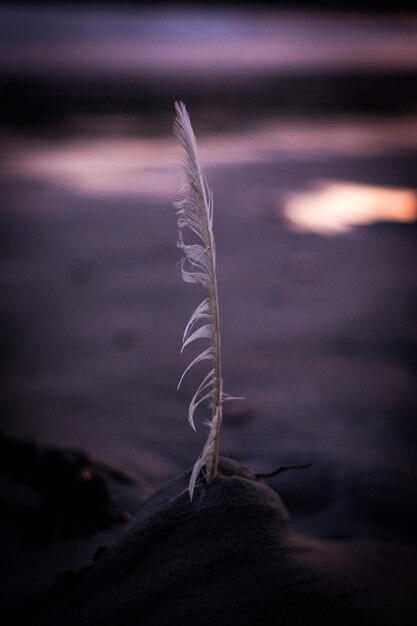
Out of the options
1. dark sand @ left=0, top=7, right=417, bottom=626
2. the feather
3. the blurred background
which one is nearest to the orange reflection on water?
the blurred background

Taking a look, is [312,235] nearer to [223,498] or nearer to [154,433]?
[154,433]

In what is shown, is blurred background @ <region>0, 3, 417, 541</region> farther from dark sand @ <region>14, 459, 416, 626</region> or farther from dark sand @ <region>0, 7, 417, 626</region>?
dark sand @ <region>14, 459, 416, 626</region>

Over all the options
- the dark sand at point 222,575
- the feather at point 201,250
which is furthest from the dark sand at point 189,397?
the feather at point 201,250

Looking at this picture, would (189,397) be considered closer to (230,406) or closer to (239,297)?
(230,406)

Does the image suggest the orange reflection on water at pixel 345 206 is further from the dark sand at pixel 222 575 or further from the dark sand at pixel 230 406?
the dark sand at pixel 222 575

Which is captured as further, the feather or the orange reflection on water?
the orange reflection on water

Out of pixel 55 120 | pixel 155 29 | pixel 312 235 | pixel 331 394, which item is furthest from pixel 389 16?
pixel 331 394
